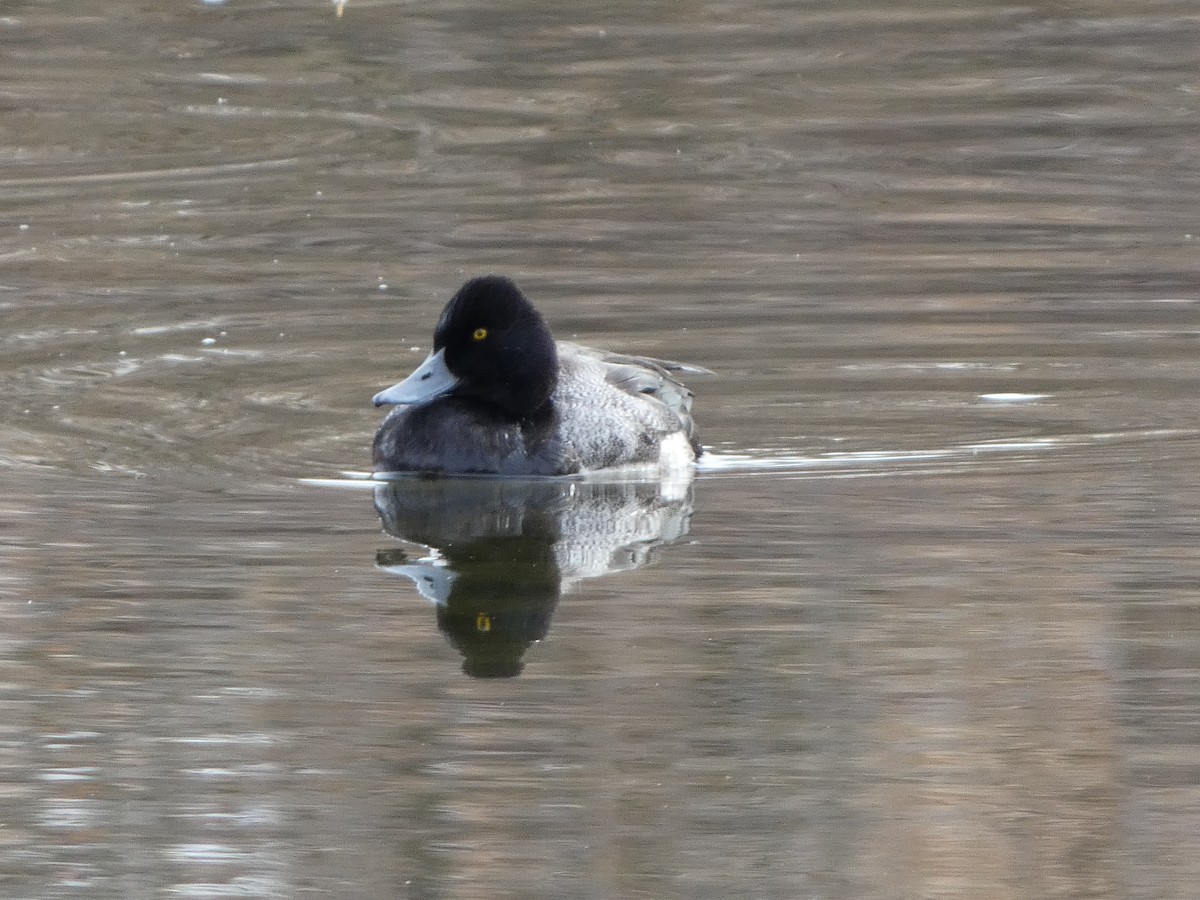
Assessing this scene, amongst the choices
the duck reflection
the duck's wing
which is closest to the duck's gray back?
the duck's wing

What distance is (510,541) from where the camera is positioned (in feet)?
29.6

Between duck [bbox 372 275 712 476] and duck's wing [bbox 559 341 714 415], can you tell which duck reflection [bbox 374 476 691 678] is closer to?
duck [bbox 372 275 712 476]

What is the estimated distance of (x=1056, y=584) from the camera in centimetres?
805

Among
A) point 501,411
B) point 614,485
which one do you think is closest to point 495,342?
point 501,411

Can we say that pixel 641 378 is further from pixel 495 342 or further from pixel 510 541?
pixel 510 541

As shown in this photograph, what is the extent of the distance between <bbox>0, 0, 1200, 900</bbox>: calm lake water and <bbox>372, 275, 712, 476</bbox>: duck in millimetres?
168

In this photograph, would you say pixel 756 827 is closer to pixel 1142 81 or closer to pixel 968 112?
pixel 968 112

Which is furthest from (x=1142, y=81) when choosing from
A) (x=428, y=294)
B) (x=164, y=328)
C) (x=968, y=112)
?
(x=164, y=328)

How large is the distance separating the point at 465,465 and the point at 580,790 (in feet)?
12.9

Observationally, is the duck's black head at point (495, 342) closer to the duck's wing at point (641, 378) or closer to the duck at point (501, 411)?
the duck at point (501, 411)

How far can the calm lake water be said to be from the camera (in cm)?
600

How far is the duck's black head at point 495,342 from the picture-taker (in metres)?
9.96

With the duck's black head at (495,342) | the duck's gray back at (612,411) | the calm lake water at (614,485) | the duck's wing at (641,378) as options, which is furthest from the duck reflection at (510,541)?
the duck's wing at (641,378)

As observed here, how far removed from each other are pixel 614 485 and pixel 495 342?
0.75 meters
